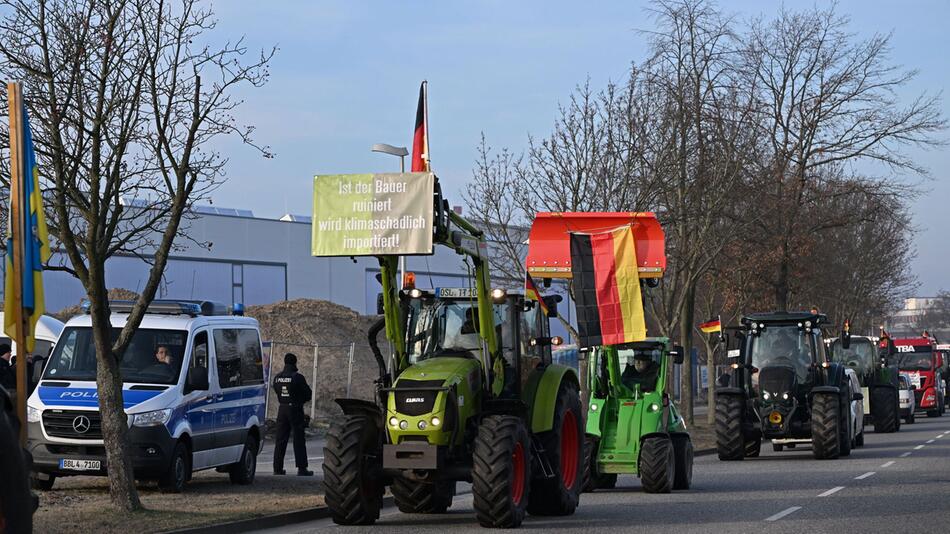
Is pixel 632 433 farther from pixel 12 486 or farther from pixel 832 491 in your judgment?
pixel 12 486

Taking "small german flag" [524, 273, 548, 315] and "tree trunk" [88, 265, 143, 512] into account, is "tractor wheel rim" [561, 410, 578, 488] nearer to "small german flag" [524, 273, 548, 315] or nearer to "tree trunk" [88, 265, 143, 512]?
"small german flag" [524, 273, 548, 315]

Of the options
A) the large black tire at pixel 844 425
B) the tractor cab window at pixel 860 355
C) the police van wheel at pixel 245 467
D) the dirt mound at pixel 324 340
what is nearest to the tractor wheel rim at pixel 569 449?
the police van wheel at pixel 245 467

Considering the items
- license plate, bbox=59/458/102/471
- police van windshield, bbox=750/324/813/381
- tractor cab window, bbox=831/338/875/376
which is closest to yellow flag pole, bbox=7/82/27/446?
license plate, bbox=59/458/102/471

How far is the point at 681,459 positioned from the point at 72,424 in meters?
8.44

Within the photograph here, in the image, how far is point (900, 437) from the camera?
37.4 m

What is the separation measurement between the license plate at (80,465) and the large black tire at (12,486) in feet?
Answer: 34.9

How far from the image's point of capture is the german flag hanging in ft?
66.5

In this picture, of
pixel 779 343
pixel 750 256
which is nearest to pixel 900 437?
pixel 750 256

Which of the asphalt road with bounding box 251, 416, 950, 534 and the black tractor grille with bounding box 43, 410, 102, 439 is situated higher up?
the black tractor grille with bounding box 43, 410, 102, 439

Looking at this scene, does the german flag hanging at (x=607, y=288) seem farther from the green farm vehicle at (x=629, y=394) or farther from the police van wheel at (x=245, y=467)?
the police van wheel at (x=245, y=467)

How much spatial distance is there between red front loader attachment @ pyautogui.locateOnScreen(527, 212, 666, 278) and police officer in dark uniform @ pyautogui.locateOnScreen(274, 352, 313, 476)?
3.96 m

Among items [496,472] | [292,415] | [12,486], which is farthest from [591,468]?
[12,486]

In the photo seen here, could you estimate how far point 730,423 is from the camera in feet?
88.6

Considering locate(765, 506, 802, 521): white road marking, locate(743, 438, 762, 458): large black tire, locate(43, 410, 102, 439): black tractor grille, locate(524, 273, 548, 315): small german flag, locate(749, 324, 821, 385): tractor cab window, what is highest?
locate(524, 273, 548, 315): small german flag
